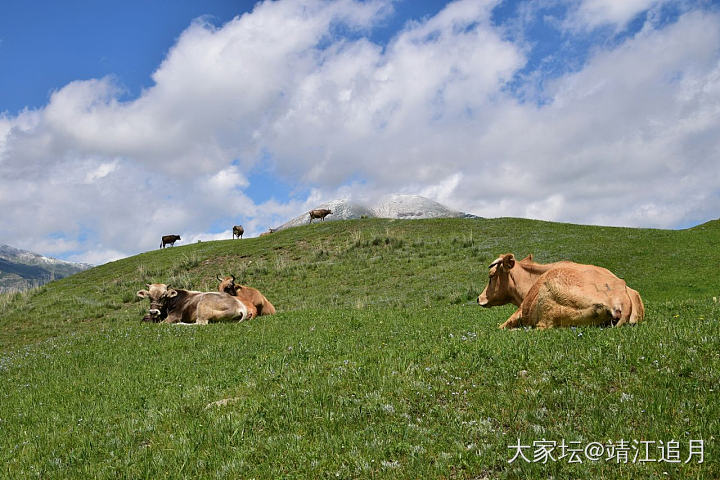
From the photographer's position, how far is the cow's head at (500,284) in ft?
39.8

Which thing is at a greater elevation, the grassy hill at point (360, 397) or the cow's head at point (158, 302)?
the cow's head at point (158, 302)

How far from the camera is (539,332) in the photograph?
→ 30.1 ft

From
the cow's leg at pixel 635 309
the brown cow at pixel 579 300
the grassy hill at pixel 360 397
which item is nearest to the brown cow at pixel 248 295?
the grassy hill at pixel 360 397

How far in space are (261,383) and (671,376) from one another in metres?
6.22

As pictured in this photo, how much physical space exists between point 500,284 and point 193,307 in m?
13.0

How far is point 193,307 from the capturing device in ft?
65.3

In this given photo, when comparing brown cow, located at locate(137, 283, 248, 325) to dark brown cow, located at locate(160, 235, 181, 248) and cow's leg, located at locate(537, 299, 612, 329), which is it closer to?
cow's leg, located at locate(537, 299, 612, 329)

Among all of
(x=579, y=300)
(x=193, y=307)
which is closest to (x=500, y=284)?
(x=579, y=300)

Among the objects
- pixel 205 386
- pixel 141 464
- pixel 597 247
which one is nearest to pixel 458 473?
pixel 141 464

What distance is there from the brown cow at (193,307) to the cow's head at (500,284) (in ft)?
34.1

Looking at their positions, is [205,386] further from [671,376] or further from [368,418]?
[671,376]

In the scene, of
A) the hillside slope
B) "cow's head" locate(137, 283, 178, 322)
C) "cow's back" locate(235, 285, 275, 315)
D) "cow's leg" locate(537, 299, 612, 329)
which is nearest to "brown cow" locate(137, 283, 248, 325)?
"cow's head" locate(137, 283, 178, 322)

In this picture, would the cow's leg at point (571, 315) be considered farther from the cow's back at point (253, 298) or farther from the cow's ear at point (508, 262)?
the cow's back at point (253, 298)

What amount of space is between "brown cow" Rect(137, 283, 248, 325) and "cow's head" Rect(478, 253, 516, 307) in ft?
34.1
